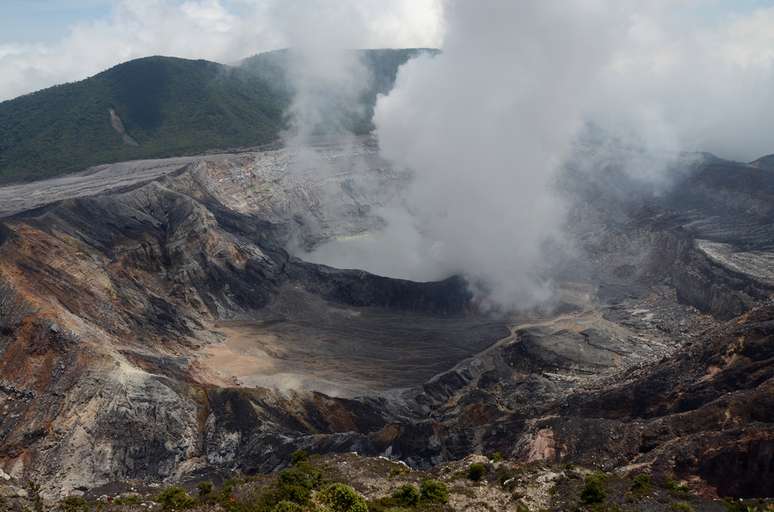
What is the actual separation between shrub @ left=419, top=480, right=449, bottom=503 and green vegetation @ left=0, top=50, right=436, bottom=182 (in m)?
127

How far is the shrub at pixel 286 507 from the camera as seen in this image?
26562 millimetres

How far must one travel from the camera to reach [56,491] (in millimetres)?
43219

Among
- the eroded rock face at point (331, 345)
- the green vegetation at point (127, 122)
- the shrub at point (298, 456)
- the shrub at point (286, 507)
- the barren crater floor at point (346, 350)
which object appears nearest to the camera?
the shrub at point (286, 507)

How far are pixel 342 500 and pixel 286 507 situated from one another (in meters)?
3.07

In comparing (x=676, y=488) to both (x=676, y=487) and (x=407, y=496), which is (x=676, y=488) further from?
(x=407, y=496)

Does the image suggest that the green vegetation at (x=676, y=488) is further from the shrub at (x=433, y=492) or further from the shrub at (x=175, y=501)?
the shrub at (x=175, y=501)

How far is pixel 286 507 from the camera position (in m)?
26.6

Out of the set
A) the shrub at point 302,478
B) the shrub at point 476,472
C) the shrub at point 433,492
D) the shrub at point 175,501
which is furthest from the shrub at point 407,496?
the shrub at point 175,501

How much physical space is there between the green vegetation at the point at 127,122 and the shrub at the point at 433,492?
12698 cm

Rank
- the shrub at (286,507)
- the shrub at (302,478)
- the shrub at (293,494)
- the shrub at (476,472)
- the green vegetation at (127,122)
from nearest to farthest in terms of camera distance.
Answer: the shrub at (286,507) < the shrub at (293,494) < the shrub at (302,478) < the shrub at (476,472) < the green vegetation at (127,122)

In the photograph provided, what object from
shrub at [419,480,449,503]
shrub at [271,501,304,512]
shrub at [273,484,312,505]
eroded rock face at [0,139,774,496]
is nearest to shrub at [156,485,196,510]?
shrub at [273,484,312,505]

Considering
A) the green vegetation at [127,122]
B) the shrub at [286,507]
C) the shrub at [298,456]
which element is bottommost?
the shrub at [298,456]

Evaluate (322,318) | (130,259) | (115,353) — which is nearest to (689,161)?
(322,318)

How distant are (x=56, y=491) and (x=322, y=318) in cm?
4353
